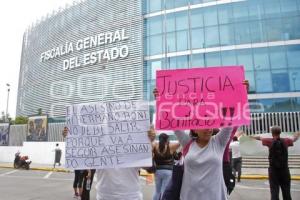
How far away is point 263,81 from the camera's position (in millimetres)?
30484

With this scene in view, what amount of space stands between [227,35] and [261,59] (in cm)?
381

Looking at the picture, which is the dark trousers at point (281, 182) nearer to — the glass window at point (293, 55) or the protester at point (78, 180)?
the protester at point (78, 180)

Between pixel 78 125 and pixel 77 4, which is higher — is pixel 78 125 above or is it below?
below

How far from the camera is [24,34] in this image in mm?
55219

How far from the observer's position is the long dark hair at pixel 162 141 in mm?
6034

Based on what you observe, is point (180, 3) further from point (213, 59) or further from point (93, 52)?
point (93, 52)

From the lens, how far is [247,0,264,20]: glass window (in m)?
31.6

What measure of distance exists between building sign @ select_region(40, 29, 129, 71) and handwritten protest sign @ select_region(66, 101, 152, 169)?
3286cm

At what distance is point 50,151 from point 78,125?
84.2ft

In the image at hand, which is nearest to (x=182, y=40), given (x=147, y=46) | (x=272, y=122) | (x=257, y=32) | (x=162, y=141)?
(x=147, y=46)

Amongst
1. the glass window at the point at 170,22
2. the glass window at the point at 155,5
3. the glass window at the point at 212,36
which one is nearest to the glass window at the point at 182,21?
the glass window at the point at 170,22

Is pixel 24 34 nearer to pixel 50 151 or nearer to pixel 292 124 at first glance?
pixel 50 151

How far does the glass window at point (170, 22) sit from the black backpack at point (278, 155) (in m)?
29.5

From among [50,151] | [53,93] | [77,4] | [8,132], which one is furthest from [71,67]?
[50,151]
